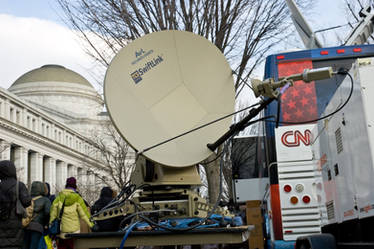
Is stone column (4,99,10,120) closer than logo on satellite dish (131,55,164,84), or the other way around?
logo on satellite dish (131,55,164,84)

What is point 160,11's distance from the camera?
14305 mm

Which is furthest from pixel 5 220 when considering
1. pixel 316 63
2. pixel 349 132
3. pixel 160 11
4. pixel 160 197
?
pixel 160 11

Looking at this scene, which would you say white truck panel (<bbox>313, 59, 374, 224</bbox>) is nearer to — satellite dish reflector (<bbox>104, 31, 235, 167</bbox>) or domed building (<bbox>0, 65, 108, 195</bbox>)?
satellite dish reflector (<bbox>104, 31, 235, 167</bbox>)

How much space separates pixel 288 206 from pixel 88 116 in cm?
7813

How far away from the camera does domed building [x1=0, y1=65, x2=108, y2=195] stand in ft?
198

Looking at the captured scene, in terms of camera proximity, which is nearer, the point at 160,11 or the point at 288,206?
the point at 288,206

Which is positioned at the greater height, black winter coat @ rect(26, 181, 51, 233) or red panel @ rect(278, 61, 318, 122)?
red panel @ rect(278, 61, 318, 122)

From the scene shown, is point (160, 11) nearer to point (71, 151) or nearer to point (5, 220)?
point (5, 220)

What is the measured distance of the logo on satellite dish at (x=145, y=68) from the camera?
641cm

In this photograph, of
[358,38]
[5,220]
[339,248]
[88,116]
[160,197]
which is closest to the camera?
[339,248]

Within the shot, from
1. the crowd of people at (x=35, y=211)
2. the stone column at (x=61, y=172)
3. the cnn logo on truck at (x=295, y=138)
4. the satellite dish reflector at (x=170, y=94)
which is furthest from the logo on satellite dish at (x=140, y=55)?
the stone column at (x=61, y=172)

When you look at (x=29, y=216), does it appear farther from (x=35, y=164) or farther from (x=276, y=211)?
(x=35, y=164)

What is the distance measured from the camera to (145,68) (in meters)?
6.51

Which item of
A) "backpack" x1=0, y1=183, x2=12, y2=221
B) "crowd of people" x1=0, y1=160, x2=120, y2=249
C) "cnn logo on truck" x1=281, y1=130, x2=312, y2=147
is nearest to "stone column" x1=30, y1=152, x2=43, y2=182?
"crowd of people" x1=0, y1=160, x2=120, y2=249
